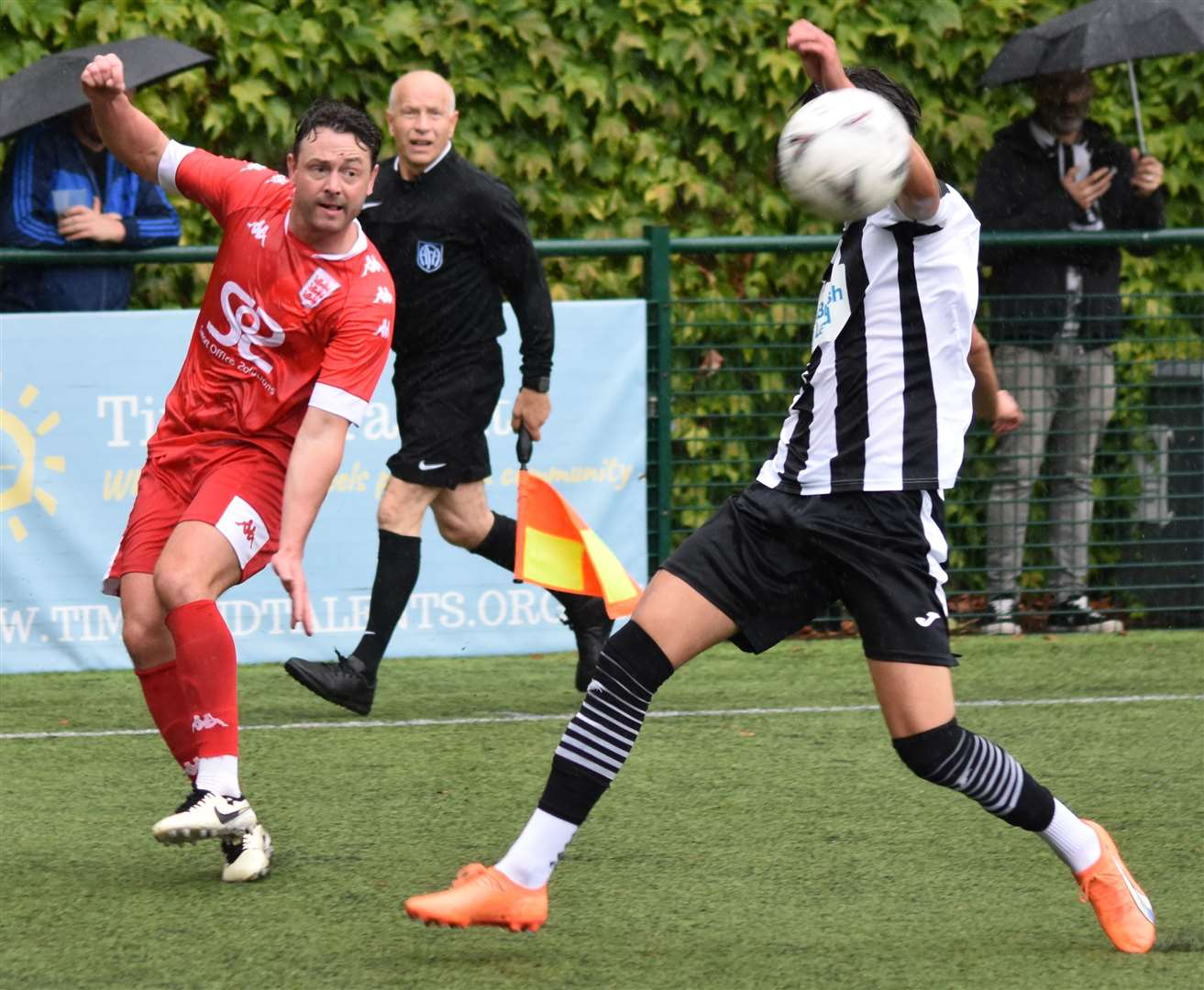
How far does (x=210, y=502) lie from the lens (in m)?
5.01

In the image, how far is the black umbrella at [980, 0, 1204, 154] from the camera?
858 centimetres

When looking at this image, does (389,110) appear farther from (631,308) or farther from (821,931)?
(821,931)

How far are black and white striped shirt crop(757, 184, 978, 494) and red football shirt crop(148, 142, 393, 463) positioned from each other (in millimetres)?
1217

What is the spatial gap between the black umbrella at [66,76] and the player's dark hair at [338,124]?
282cm

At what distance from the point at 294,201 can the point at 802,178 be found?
5.19ft

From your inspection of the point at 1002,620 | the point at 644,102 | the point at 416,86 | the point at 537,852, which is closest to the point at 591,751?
the point at 537,852

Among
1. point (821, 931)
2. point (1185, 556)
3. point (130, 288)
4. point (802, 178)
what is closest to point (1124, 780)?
point (821, 931)

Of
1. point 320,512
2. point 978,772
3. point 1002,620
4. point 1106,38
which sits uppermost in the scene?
point 1106,38

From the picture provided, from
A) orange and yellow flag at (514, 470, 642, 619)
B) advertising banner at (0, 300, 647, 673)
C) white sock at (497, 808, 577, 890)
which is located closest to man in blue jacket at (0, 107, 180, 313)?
advertising banner at (0, 300, 647, 673)

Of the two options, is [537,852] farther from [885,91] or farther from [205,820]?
[885,91]

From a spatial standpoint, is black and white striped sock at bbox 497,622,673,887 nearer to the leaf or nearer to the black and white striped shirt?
the black and white striped shirt

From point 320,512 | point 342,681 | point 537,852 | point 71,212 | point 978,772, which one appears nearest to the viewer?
point 537,852

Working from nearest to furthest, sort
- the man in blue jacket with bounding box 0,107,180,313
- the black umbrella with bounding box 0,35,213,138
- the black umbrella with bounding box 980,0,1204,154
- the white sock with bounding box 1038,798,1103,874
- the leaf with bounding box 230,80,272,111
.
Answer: the white sock with bounding box 1038,798,1103,874, the black umbrella with bounding box 0,35,213,138, the man in blue jacket with bounding box 0,107,180,313, the black umbrella with bounding box 980,0,1204,154, the leaf with bounding box 230,80,272,111

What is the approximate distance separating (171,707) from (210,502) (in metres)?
0.53
